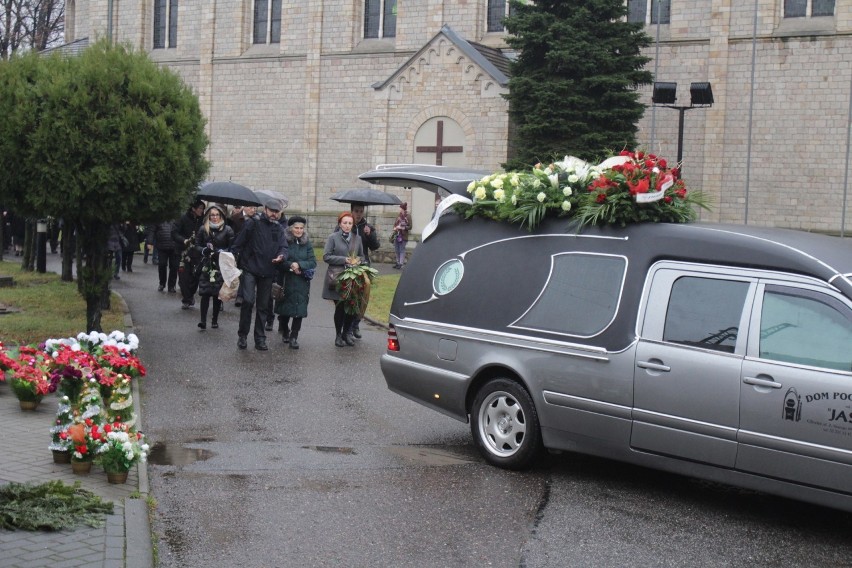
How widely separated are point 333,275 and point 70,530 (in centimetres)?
902

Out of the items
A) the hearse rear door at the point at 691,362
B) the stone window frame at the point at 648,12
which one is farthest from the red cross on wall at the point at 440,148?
the hearse rear door at the point at 691,362

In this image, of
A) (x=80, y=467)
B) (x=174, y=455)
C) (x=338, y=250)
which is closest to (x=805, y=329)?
(x=174, y=455)

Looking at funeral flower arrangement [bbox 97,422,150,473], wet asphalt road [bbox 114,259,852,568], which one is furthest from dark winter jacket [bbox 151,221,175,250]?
funeral flower arrangement [bbox 97,422,150,473]

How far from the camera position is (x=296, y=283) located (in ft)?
48.4

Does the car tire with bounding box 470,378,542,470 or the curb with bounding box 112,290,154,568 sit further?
the car tire with bounding box 470,378,542,470

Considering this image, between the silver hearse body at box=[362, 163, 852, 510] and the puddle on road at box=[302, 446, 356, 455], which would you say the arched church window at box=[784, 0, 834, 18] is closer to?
the silver hearse body at box=[362, 163, 852, 510]

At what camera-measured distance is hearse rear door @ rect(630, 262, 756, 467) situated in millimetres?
6879

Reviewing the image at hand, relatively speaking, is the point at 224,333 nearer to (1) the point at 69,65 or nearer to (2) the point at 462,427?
(1) the point at 69,65

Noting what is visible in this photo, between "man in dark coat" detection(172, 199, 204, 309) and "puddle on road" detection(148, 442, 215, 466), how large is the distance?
955 cm

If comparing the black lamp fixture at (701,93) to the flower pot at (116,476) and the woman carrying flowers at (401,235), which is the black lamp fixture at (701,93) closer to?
the woman carrying flowers at (401,235)

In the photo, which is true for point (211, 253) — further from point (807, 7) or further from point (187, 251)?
point (807, 7)

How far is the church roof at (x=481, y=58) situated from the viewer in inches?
1227

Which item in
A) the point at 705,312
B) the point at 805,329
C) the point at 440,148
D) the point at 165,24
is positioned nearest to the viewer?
the point at 805,329

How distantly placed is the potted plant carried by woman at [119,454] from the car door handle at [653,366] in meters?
3.39
